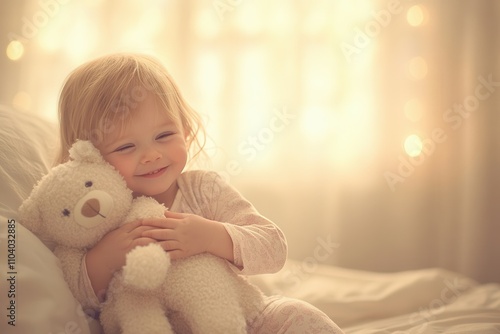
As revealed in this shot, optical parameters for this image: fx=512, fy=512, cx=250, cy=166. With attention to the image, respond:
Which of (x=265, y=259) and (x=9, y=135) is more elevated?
(x=9, y=135)

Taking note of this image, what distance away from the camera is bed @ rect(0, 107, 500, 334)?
82 centimetres

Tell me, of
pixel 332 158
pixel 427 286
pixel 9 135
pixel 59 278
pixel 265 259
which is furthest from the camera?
pixel 332 158

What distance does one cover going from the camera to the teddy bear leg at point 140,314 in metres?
0.84

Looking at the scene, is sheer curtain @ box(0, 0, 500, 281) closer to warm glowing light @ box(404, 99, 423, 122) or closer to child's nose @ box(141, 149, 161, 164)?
warm glowing light @ box(404, 99, 423, 122)

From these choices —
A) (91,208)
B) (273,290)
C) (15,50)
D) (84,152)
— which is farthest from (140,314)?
(15,50)

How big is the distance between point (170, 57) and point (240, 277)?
4.06 ft

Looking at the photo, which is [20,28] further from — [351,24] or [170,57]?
[351,24]

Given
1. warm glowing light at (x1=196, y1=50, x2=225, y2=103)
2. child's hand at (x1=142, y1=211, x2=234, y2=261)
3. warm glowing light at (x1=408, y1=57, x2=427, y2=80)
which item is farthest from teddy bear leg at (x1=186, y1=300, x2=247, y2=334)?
warm glowing light at (x1=408, y1=57, x2=427, y2=80)

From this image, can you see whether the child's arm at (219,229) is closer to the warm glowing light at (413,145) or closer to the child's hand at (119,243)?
the child's hand at (119,243)

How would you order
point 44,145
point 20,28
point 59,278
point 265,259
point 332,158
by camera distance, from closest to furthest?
1. point 59,278
2. point 265,259
3. point 44,145
4. point 20,28
5. point 332,158

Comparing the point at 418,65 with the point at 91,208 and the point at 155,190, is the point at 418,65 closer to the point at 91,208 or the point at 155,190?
the point at 155,190

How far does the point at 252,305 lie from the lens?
3.21 feet

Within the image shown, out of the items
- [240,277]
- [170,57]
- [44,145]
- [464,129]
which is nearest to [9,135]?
[44,145]

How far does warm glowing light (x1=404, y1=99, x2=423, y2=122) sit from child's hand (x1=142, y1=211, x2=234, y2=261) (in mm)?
1393
